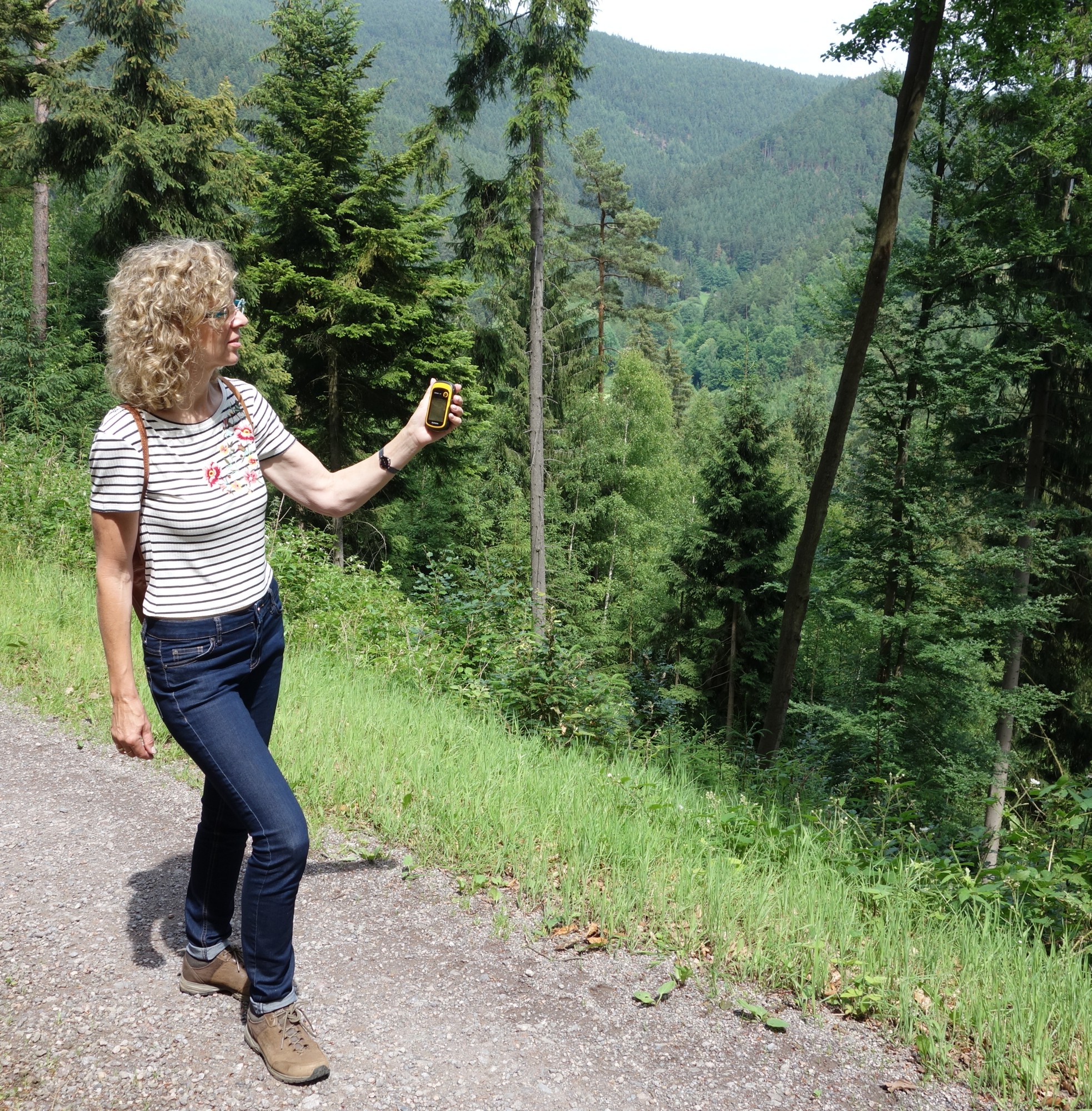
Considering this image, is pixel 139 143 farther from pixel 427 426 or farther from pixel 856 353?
pixel 427 426

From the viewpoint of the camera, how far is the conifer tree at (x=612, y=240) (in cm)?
3300

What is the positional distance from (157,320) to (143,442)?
32 cm

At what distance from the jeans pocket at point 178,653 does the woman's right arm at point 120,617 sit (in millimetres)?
81

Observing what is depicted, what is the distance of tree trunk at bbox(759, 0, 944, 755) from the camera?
30.5ft

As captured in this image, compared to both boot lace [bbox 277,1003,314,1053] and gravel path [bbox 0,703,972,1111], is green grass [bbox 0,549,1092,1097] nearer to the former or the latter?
gravel path [bbox 0,703,972,1111]

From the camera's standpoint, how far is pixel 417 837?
367cm

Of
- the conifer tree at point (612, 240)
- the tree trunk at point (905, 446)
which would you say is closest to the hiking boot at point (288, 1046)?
the tree trunk at point (905, 446)

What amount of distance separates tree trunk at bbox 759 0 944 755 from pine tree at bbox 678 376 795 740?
7.92 m

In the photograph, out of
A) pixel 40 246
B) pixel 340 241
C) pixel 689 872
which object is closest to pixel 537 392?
pixel 340 241

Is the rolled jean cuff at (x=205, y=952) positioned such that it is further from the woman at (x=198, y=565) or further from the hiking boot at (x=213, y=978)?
the woman at (x=198, y=565)

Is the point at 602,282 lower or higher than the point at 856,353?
higher

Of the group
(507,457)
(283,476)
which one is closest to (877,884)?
(283,476)

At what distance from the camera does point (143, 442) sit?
2244 millimetres

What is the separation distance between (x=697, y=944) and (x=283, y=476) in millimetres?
2131
